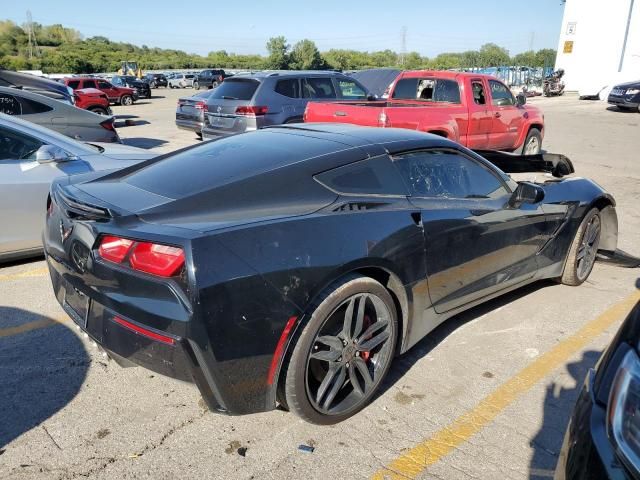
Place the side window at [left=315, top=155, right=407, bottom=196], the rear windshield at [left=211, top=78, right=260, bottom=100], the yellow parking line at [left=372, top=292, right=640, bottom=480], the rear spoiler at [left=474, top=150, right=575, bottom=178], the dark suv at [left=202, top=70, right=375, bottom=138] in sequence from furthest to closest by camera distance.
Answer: the rear windshield at [left=211, top=78, right=260, bottom=100], the dark suv at [left=202, top=70, right=375, bottom=138], the rear spoiler at [left=474, top=150, right=575, bottom=178], the side window at [left=315, top=155, right=407, bottom=196], the yellow parking line at [left=372, top=292, right=640, bottom=480]

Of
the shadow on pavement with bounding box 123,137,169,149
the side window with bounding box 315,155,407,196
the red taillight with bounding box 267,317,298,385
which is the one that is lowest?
the shadow on pavement with bounding box 123,137,169,149

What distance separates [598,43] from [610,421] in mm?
39506

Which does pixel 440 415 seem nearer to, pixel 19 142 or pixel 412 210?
pixel 412 210

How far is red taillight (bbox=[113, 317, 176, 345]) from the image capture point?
2270 mm

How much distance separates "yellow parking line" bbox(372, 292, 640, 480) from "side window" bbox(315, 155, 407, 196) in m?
1.31

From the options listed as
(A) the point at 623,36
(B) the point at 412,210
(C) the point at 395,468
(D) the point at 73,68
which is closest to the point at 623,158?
(B) the point at 412,210

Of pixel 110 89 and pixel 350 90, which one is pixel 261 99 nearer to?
pixel 350 90

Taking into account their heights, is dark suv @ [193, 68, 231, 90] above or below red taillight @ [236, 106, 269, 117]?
below

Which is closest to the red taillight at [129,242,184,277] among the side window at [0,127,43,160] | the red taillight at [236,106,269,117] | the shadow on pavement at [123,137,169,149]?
the side window at [0,127,43,160]

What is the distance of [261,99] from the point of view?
1030cm

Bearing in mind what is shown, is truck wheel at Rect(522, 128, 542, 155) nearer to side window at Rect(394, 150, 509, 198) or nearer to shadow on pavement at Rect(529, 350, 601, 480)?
side window at Rect(394, 150, 509, 198)

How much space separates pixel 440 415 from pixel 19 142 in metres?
4.28

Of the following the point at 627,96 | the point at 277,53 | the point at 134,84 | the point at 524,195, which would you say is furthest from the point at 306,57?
the point at 524,195

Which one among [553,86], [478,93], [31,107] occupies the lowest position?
[553,86]
